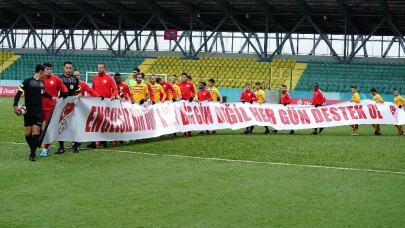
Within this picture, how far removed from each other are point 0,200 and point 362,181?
619cm

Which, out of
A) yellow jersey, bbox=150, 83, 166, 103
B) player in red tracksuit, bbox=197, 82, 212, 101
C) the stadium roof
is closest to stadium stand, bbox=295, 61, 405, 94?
the stadium roof

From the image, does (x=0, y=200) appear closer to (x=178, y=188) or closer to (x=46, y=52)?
(x=178, y=188)

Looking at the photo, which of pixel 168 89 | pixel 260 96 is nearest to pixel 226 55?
pixel 260 96

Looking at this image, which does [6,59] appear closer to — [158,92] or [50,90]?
[158,92]

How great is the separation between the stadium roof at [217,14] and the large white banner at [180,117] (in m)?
20.1

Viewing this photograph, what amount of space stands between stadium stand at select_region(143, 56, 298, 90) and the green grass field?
3023 cm

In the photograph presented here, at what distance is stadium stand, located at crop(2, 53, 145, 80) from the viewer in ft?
179

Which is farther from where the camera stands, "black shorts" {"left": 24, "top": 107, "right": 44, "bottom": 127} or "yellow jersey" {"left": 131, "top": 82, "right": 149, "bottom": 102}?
"yellow jersey" {"left": 131, "top": 82, "right": 149, "bottom": 102}

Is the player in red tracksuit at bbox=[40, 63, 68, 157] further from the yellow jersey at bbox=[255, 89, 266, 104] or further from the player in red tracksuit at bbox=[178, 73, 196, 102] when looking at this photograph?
the yellow jersey at bbox=[255, 89, 266, 104]

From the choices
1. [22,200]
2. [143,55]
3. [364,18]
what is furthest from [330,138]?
[143,55]

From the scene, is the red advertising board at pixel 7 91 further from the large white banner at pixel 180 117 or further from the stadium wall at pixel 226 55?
the large white banner at pixel 180 117

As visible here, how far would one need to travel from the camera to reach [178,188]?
10945 millimetres

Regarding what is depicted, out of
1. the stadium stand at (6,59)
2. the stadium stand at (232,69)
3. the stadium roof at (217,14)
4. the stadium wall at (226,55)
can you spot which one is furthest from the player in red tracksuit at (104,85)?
the stadium stand at (6,59)

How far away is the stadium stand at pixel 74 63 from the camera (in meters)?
54.5
